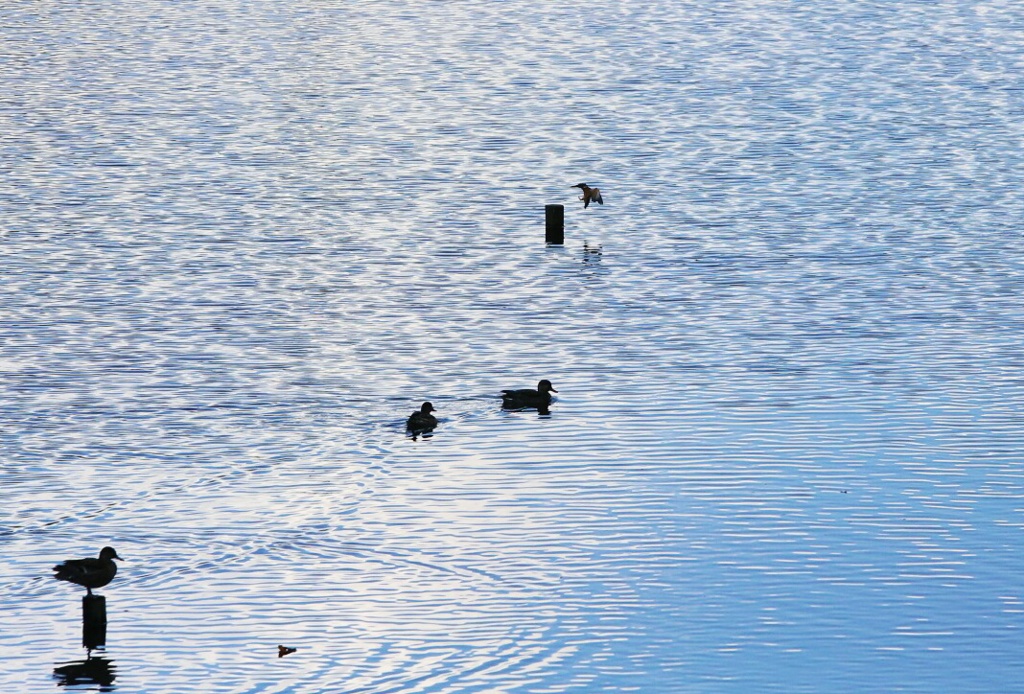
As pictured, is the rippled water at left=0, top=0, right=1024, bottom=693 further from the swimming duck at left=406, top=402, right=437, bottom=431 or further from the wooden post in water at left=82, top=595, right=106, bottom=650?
the swimming duck at left=406, top=402, right=437, bottom=431

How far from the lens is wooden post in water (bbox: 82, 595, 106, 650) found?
2320 cm

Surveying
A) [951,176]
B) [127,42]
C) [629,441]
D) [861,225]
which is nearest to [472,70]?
[127,42]

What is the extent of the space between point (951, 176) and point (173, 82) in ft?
122

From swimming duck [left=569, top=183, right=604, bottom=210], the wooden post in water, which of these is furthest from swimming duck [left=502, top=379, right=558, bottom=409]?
swimming duck [left=569, top=183, right=604, bottom=210]

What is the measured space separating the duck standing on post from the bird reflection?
1185 cm

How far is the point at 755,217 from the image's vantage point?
2125 inches

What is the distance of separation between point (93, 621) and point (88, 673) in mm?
829

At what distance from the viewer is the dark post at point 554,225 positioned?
167ft

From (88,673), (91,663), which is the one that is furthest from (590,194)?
(88,673)

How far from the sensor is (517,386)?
35781 millimetres

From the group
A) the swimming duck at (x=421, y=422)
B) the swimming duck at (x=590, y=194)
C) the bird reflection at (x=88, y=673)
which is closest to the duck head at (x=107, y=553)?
the bird reflection at (x=88, y=673)

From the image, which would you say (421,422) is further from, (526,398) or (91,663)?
(91,663)

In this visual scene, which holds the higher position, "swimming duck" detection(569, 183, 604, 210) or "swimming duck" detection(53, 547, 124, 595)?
"swimming duck" detection(569, 183, 604, 210)

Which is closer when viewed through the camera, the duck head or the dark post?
the duck head
